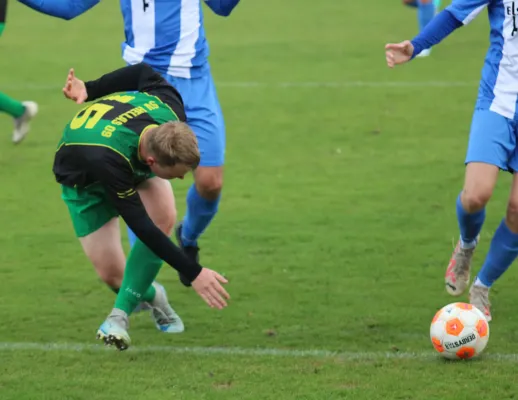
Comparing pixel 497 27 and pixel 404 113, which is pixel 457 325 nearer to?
pixel 497 27

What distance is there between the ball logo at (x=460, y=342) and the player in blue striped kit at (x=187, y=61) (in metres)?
1.79

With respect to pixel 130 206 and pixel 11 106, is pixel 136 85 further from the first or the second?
pixel 11 106

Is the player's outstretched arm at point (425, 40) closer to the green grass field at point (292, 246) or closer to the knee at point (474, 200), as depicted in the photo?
the knee at point (474, 200)

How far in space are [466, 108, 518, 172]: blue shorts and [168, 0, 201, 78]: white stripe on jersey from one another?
175cm

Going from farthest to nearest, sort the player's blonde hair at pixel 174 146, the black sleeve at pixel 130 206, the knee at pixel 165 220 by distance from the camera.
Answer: the knee at pixel 165 220, the black sleeve at pixel 130 206, the player's blonde hair at pixel 174 146

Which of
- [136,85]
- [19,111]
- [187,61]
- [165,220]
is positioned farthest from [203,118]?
[19,111]

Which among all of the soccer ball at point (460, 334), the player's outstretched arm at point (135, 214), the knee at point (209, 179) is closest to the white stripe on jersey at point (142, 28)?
the knee at point (209, 179)

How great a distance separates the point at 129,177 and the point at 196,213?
5.72ft

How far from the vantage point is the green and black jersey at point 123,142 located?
4.78 metres

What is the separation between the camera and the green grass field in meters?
5.10

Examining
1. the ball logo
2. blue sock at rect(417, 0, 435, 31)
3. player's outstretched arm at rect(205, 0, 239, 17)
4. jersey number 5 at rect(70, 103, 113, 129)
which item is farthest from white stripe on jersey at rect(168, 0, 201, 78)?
blue sock at rect(417, 0, 435, 31)

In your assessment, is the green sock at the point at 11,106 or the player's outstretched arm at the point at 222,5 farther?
the green sock at the point at 11,106

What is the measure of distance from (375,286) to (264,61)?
7623mm

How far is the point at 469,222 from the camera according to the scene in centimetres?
601
